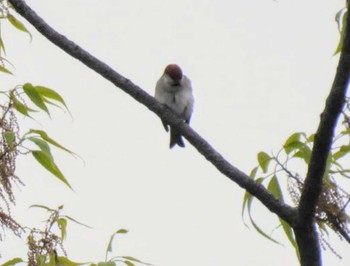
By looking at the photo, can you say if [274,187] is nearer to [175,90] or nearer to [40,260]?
[40,260]

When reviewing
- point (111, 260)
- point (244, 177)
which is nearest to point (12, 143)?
point (111, 260)

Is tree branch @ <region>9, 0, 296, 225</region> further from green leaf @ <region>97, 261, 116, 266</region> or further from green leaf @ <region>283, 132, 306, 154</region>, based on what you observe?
green leaf @ <region>97, 261, 116, 266</region>

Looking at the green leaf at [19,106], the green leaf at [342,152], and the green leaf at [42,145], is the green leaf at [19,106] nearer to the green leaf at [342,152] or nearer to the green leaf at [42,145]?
the green leaf at [42,145]

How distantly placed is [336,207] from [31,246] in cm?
80

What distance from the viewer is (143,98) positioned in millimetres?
2344

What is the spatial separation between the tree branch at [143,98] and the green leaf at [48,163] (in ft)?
0.99

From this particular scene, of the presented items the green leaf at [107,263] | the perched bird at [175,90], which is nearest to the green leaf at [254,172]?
the green leaf at [107,263]

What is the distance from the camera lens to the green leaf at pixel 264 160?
2.23 m

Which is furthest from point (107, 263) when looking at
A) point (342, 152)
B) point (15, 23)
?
point (15, 23)

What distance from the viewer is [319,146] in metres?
1.94

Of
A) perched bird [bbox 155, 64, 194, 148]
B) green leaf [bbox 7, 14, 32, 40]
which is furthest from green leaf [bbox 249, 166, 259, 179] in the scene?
perched bird [bbox 155, 64, 194, 148]

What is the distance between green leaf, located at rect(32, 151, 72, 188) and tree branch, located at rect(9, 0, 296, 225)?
11.8 inches

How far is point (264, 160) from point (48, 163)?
0.61 m

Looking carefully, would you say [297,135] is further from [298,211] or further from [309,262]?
[309,262]
